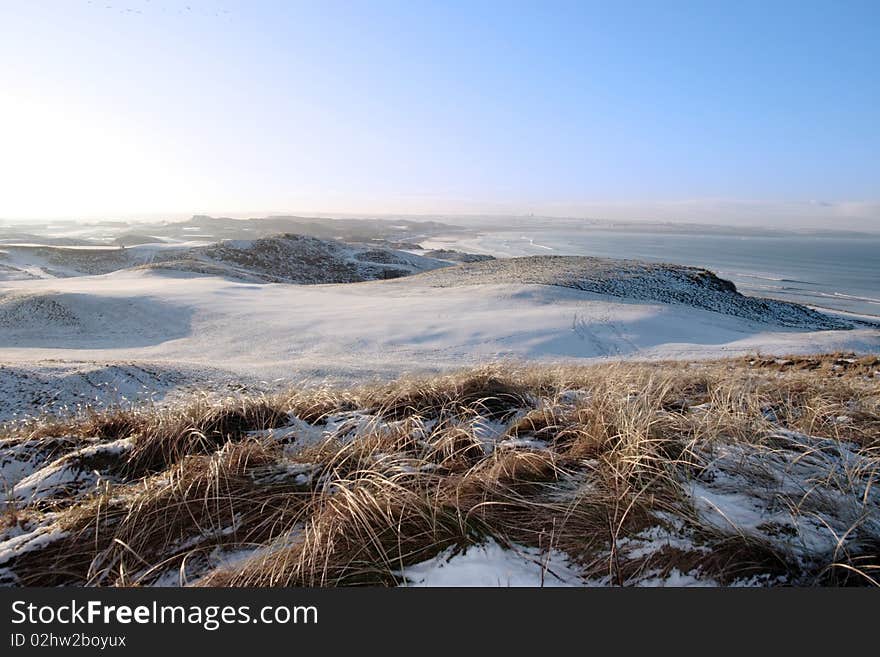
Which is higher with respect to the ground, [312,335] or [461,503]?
[461,503]

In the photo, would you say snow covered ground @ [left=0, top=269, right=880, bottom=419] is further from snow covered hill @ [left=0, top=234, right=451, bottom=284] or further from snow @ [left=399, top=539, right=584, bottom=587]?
snow covered hill @ [left=0, top=234, right=451, bottom=284]

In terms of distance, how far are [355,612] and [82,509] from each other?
157 centimetres

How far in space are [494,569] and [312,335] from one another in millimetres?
18414

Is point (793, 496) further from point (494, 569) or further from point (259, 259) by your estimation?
point (259, 259)

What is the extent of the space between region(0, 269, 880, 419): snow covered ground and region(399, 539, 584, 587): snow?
9606mm

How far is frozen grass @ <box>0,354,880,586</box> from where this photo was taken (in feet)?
5.97

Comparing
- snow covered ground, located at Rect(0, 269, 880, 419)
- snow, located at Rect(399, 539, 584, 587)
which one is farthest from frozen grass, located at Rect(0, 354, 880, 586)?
snow covered ground, located at Rect(0, 269, 880, 419)

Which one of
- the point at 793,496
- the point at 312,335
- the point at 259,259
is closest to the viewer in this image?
the point at 793,496

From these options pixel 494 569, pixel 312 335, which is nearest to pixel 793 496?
pixel 494 569

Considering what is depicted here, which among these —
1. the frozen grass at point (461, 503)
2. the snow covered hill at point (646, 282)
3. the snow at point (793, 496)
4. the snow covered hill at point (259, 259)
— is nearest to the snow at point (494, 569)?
the frozen grass at point (461, 503)

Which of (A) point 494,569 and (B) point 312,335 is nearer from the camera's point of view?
(A) point 494,569

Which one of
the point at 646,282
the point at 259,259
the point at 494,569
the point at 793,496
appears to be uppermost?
the point at 793,496

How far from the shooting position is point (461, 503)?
225 centimetres

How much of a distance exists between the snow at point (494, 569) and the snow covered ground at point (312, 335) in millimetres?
9606
